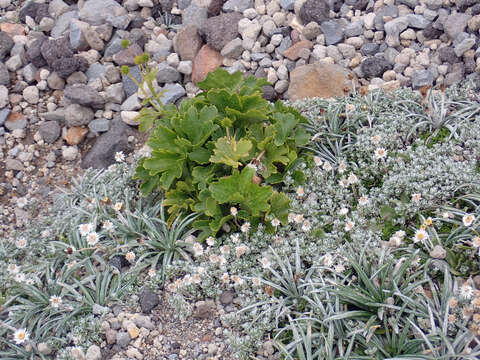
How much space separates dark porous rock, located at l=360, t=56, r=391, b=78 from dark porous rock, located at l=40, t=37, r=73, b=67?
3.20 m

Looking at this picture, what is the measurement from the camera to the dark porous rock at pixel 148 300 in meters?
3.43

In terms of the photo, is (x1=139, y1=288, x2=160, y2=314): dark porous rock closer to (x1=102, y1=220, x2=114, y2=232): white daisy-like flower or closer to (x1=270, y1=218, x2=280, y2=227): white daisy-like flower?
(x1=102, y1=220, x2=114, y2=232): white daisy-like flower

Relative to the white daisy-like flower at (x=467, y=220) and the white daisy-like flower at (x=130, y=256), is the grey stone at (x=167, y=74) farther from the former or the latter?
the white daisy-like flower at (x=467, y=220)

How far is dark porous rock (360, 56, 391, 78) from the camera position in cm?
483

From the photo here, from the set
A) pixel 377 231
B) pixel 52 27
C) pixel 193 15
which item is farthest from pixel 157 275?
pixel 52 27

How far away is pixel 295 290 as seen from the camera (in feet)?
10.5

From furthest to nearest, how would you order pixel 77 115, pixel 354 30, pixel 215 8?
pixel 215 8 → pixel 77 115 → pixel 354 30

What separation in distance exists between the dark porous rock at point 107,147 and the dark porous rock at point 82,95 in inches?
14.0

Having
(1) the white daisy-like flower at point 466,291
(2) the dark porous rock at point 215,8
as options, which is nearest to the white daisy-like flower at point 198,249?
(1) the white daisy-like flower at point 466,291

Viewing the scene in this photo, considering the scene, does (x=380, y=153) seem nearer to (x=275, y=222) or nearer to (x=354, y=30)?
(x=275, y=222)

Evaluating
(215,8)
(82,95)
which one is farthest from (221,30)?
(82,95)

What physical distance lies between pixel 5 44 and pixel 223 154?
379 centimetres

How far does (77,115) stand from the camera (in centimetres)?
526

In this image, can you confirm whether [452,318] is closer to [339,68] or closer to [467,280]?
[467,280]
